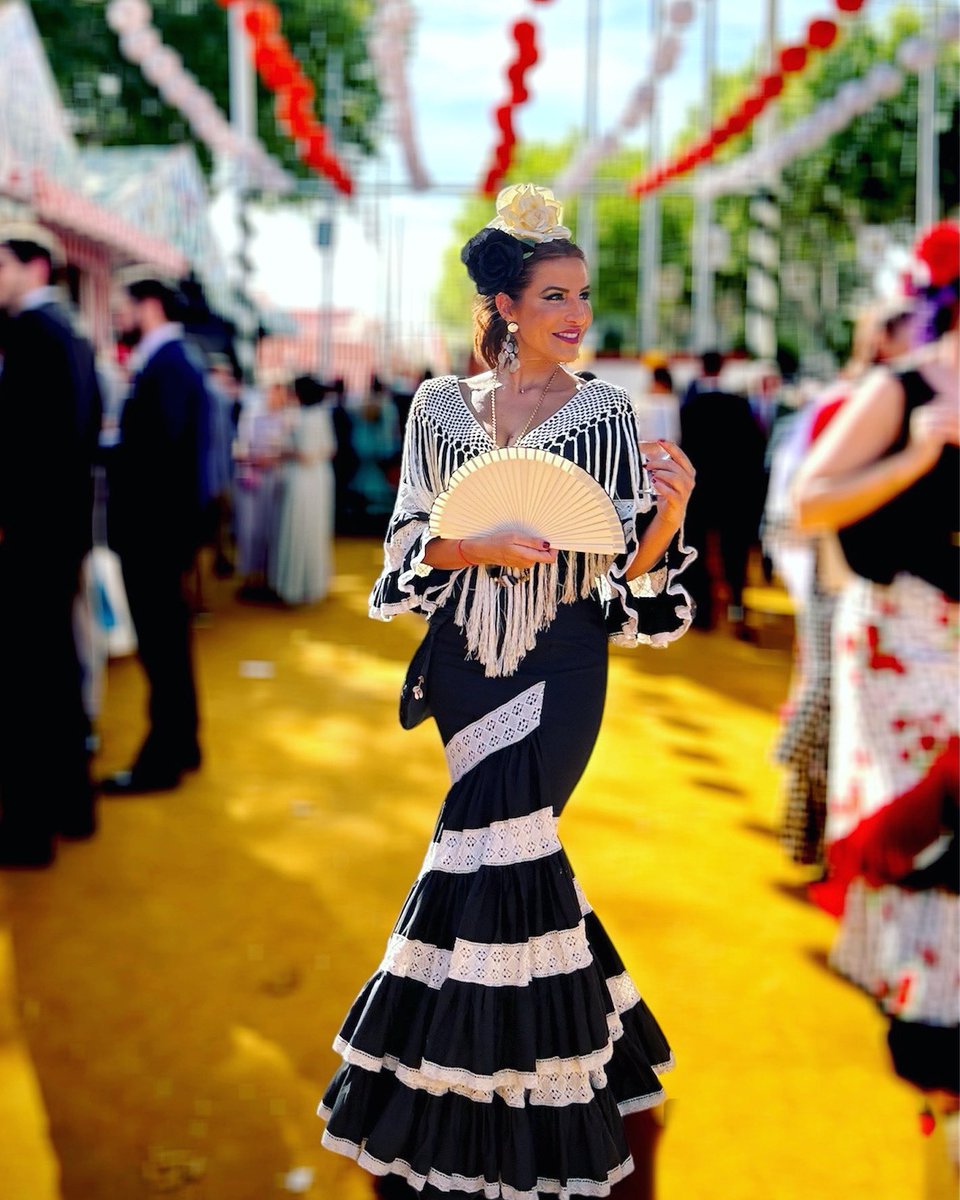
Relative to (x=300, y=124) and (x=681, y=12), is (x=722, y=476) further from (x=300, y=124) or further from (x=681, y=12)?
(x=300, y=124)

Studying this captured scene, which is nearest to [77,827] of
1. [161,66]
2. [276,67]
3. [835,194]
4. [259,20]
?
[259,20]

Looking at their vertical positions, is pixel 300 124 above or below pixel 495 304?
above

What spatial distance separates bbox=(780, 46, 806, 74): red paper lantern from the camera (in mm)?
8756

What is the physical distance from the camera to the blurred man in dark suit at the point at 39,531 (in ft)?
13.2

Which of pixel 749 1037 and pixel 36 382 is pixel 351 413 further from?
pixel 749 1037

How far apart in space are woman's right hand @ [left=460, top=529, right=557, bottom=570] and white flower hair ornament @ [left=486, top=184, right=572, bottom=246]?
57cm

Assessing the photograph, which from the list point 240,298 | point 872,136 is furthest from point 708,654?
point 872,136

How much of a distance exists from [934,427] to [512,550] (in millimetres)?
1269

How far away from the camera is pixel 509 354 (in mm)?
2404

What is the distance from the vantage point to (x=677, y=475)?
7.54ft

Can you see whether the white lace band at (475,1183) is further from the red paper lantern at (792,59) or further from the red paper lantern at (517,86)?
the red paper lantern at (517,86)

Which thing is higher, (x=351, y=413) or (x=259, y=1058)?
(x=351, y=413)

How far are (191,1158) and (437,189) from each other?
15090 millimetres

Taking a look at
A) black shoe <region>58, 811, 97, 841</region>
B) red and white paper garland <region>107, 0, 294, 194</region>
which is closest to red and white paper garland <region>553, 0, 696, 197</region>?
red and white paper garland <region>107, 0, 294, 194</region>
